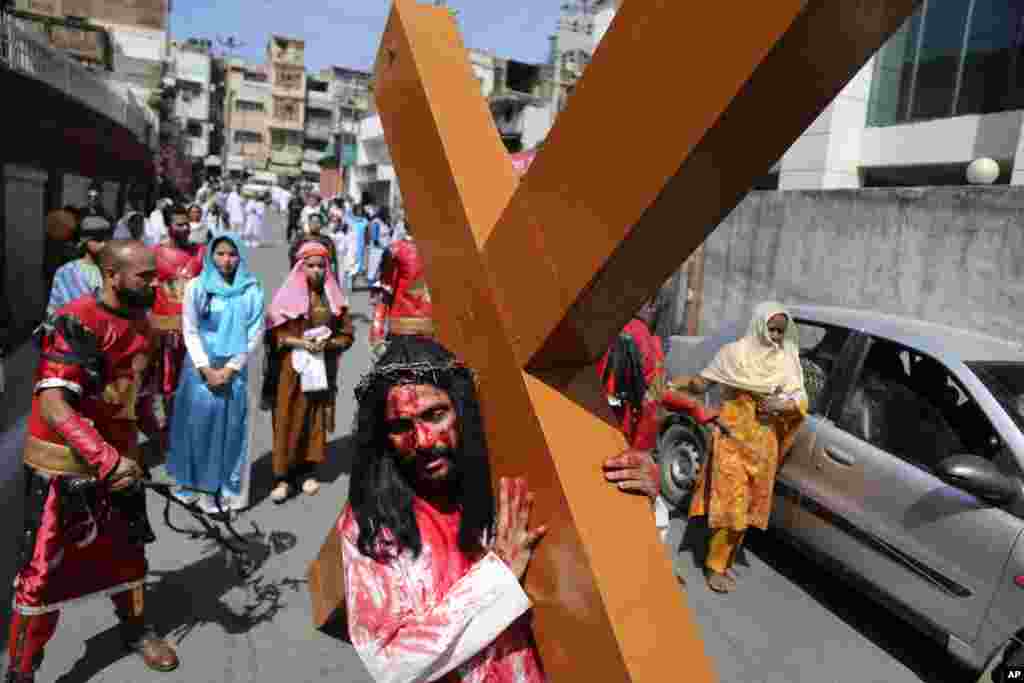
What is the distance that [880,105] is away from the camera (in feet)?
35.8

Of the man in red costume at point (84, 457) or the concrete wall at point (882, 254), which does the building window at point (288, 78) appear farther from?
the man in red costume at point (84, 457)

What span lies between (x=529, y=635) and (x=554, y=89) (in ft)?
115

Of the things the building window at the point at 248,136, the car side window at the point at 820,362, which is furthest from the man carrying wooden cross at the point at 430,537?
the building window at the point at 248,136

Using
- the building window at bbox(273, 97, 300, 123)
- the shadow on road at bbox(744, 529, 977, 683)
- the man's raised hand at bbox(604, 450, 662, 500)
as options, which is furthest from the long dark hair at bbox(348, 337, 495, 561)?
the building window at bbox(273, 97, 300, 123)

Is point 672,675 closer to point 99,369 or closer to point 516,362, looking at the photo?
point 516,362

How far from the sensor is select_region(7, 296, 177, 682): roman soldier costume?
2.57 metres

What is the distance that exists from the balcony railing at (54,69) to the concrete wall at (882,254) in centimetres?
840

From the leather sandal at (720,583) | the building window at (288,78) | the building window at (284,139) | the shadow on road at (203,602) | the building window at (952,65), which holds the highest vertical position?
the building window at (288,78)

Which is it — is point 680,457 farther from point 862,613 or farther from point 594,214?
point 594,214

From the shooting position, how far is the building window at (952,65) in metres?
8.98

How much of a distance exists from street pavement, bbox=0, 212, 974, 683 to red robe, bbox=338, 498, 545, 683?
207 centimetres

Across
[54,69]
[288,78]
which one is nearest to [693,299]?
[54,69]

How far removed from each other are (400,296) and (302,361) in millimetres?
1112

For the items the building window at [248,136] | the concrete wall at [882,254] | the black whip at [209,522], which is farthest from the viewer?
the building window at [248,136]
